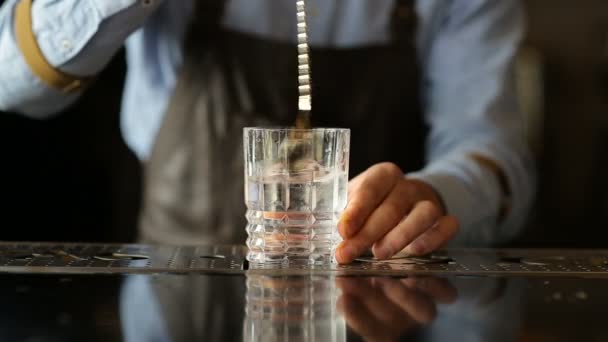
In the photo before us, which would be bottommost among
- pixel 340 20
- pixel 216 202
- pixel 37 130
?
pixel 216 202

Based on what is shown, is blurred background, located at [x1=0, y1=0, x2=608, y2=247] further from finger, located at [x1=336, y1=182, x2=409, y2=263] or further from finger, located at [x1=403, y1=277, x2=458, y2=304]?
finger, located at [x1=403, y1=277, x2=458, y2=304]

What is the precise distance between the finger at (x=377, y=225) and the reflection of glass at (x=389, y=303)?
6 cm

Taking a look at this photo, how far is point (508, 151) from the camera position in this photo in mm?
1402

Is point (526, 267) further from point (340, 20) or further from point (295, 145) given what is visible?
point (340, 20)

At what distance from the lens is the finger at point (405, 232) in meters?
0.91

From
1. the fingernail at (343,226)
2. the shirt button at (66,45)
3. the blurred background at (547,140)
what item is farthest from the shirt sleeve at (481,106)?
the blurred background at (547,140)

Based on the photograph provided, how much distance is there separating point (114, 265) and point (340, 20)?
821 millimetres

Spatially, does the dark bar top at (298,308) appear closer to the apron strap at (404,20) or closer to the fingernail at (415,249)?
the fingernail at (415,249)

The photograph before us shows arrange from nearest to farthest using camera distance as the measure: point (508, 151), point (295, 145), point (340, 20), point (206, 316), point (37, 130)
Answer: point (206, 316), point (295, 145), point (508, 151), point (340, 20), point (37, 130)

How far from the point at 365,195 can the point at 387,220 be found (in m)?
0.04

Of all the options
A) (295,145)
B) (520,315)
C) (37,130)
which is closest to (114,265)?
(295,145)

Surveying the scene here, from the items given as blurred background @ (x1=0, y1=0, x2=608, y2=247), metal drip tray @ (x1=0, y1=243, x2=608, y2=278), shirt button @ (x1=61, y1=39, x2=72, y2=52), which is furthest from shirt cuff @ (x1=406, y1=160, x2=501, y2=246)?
blurred background @ (x1=0, y1=0, x2=608, y2=247)

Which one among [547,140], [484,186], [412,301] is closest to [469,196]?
[484,186]

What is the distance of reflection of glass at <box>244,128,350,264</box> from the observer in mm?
821
